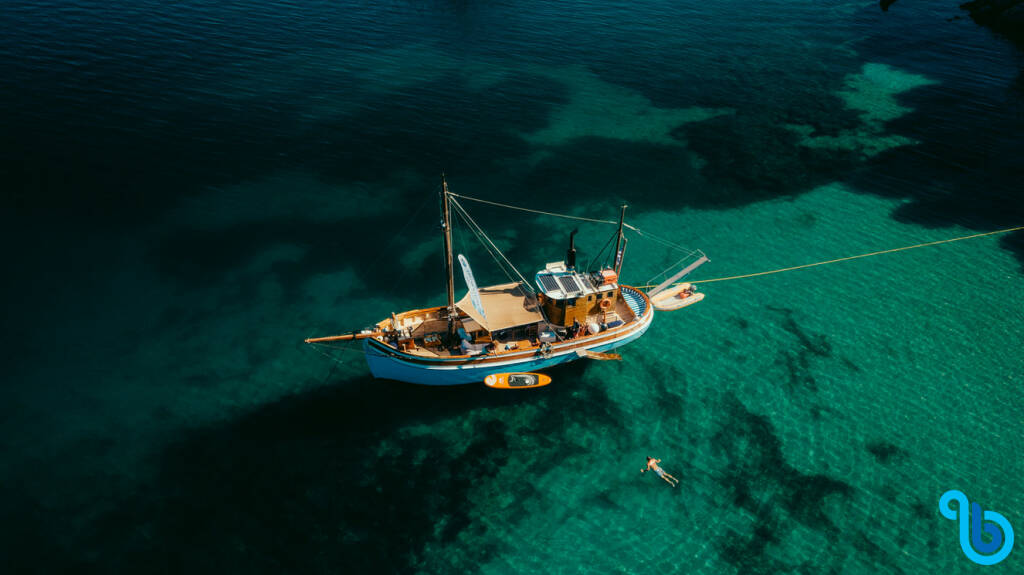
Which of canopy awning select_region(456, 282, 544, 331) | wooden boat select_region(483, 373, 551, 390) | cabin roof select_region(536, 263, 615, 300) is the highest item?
cabin roof select_region(536, 263, 615, 300)

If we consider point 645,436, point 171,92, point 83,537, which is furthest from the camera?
point 171,92

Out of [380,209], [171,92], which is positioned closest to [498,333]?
[380,209]

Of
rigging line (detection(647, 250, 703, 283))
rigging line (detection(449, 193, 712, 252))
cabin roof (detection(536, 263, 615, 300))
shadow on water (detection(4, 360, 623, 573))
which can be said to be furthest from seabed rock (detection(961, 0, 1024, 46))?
shadow on water (detection(4, 360, 623, 573))

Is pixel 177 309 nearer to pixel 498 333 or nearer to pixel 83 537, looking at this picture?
pixel 83 537

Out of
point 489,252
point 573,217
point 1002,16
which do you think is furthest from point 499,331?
point 1002,16

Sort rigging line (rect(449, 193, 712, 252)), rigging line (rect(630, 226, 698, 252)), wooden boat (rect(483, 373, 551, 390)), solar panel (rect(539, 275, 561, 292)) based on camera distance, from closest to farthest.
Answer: wooden boat (rect(483, 373, 551, 390)) → solar panel (rect(539, 275, 561, 292)) → rigging line (rect(630, 226, 698, 252)) → rigging line (rect(449, 193, 712, 252))

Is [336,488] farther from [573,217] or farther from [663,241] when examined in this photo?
[663,241]

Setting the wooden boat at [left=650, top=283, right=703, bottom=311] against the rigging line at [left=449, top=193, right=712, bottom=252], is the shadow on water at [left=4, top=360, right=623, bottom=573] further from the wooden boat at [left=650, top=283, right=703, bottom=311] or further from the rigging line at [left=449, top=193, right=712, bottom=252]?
the rigging line at [left=449, top=193, right=712, bottom=252]
